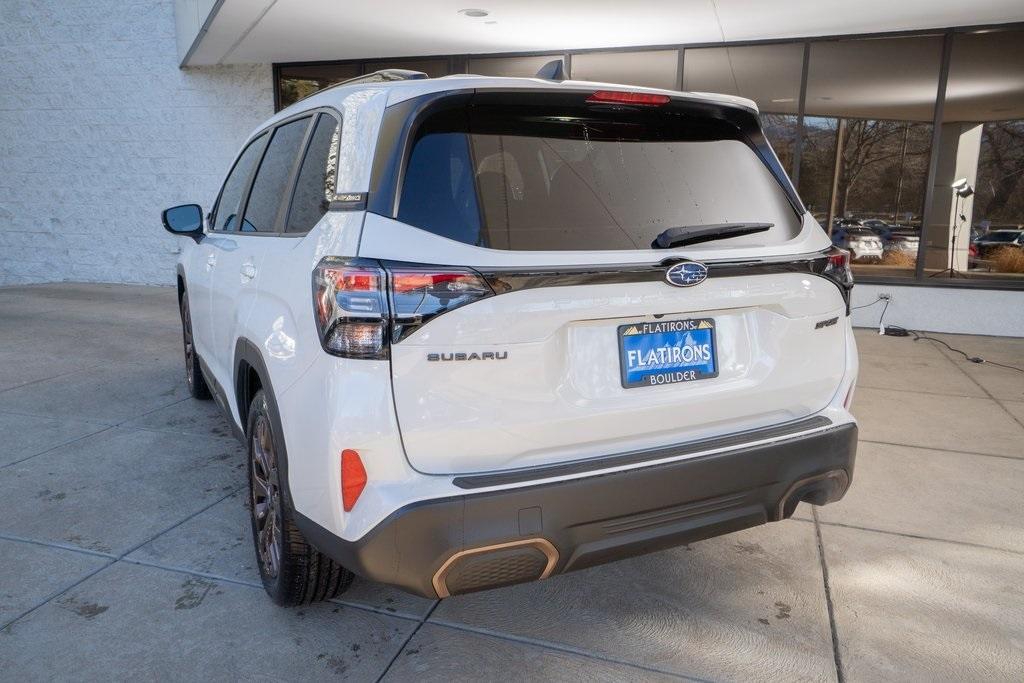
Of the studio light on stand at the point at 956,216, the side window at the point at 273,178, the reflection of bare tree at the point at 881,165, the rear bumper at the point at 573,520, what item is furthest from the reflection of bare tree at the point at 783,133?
the rear bumper at the point at 573,520

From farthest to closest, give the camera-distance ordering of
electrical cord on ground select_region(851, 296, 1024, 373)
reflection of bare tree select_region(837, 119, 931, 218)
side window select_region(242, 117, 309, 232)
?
reflection of bare tree select_region(837, 119, 931, 218)
electrical cord on ground select_region(851, 296, 1024, 373)
side window select_region(242, 117, 309, 232)

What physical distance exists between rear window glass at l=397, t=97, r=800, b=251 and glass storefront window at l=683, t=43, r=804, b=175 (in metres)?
7.07

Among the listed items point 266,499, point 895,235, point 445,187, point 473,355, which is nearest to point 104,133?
point 266,499

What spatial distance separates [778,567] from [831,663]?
0.63m

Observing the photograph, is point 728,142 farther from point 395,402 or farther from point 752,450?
point 395,402

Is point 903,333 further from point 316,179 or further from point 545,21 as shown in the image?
point 316,179

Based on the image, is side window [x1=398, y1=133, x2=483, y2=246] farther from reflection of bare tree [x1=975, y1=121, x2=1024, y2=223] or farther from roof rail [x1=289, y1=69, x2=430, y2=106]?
reflection of bare tree [x1=975, y1=121, x2=1024, y2=223]

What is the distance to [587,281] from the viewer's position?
6.76 feet

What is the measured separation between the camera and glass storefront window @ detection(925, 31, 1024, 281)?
8234mm

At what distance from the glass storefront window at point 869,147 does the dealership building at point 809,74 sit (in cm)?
2

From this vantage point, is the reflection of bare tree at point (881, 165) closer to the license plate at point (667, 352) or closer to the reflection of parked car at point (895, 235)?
the reflection of parked car at point (895, 235)

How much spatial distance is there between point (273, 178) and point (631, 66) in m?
7.45

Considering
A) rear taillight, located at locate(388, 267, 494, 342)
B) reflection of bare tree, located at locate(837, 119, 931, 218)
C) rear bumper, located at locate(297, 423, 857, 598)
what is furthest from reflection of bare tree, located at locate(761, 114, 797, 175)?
rear taillight, located at locate(388, 267, 494, 342)

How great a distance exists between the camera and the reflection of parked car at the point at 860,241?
895 centimetres
